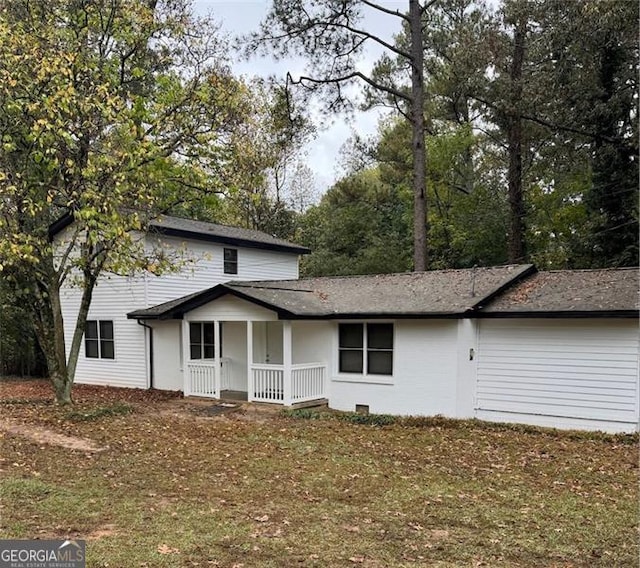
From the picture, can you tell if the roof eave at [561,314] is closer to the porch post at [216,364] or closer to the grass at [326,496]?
the grass at [326,496]

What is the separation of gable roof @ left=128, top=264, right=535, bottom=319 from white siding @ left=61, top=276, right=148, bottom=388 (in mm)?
1783

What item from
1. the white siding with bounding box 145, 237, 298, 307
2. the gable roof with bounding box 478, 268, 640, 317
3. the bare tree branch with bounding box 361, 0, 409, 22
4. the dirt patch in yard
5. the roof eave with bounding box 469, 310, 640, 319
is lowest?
the dirt patch in yard

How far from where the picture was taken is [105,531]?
16.1 ft

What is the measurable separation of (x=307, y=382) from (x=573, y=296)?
624 cm

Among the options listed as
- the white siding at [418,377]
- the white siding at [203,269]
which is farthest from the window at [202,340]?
the white siding at [418,377]

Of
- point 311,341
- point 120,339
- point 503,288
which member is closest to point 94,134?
point 311,341

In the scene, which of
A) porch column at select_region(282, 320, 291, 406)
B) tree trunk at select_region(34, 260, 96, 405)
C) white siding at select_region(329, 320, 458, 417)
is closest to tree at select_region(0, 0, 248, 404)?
tree trunk at select_region(34, 260, 96, 405)

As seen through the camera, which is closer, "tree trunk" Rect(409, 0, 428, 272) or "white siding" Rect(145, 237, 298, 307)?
"white siding" Rect(145, 237, 298, 307)

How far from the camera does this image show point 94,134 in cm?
1106

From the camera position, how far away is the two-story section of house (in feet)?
52.0

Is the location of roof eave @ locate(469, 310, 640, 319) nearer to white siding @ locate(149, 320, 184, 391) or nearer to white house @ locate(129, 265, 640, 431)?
white house @ locate(129, 265, 640, 431)

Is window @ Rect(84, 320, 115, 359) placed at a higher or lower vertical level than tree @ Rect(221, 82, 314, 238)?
lower

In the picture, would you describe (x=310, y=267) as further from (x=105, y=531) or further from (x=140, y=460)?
(x=105, y=531)

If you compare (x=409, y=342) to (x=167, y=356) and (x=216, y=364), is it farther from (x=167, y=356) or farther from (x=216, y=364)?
(x=167, y=356)
